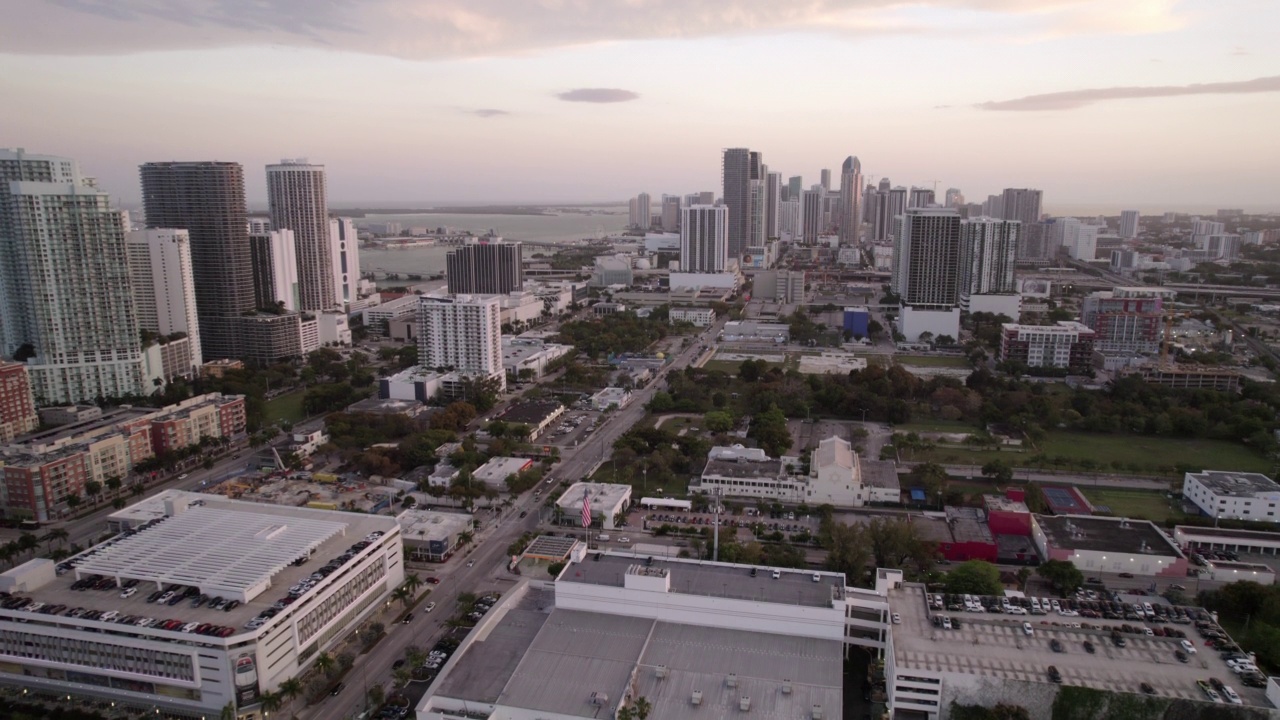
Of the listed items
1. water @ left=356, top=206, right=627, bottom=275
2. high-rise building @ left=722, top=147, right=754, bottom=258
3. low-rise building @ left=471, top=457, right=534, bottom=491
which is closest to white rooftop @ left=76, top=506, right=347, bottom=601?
low-rise building @ left=471, top=457, right=534, bottom=491

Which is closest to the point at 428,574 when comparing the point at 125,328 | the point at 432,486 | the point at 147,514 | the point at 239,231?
the point at 432,486

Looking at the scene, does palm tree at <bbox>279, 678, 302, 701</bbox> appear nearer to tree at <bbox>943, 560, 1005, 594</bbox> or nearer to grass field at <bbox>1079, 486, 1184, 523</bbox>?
tree at <bbox>943, 560, 1005, 594</bbox>

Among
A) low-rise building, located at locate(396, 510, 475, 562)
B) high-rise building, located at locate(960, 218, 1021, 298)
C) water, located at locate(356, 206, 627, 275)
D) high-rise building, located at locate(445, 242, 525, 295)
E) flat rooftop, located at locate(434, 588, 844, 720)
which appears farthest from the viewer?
water, located at locate(356, 206, 627, 275)

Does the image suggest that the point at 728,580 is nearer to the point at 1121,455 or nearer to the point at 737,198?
the point at 1121,455

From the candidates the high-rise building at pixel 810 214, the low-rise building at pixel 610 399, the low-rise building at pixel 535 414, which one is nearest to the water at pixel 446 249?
the high-rise building at pixel 810 214

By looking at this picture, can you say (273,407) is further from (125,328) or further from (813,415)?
(813,415)

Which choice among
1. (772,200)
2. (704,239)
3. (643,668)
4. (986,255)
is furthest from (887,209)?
(643,668)
